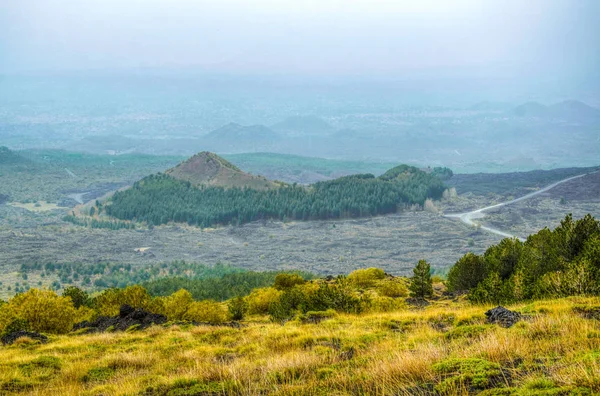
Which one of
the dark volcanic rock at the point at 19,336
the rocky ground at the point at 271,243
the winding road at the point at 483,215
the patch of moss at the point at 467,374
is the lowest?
the rocky ground at the point at 271,243

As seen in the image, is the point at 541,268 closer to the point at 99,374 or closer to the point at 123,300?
the point at 99,374

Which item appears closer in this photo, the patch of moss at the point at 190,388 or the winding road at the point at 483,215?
the patch of moss at the point at 190,388

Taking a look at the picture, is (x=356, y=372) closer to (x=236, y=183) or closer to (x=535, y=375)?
(x=535, y=375)

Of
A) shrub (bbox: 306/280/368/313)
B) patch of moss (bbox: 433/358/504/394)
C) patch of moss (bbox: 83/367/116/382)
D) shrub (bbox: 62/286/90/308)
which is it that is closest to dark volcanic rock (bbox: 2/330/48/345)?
patch of moss (bbox: 83/367/116/382)

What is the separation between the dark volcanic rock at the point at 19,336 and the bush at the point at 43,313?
4.87 m

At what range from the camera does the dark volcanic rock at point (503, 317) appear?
679 inches

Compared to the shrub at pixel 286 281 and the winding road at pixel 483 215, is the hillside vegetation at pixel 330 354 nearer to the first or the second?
the shrub at pixel 286 281

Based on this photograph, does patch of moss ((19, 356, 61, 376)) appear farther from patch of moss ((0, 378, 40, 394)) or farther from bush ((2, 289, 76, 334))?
bush ((2, 289, 76, 334))

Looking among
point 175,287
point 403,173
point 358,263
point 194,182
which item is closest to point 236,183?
point 194,182

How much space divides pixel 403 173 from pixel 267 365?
7211 inches

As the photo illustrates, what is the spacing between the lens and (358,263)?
100 metres

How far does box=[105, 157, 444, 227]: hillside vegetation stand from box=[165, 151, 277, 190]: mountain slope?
4.14 meters

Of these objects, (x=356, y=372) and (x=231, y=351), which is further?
(x=231, y=351)

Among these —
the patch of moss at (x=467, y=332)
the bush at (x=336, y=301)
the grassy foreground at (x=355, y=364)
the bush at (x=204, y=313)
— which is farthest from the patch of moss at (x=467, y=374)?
the bush at (x=204, y=313)
